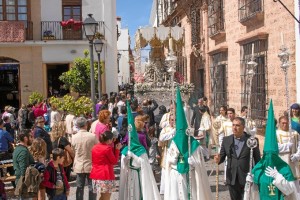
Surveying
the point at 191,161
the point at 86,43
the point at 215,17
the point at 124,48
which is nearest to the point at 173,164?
the point at 191,161

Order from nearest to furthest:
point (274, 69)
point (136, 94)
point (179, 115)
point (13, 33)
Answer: point (179, 115)
point (274, 69)
point (136, 94)
point (13, 33)

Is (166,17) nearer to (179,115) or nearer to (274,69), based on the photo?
(274,69)

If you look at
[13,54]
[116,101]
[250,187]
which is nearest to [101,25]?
[13,54]

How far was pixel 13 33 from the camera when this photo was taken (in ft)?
73.8

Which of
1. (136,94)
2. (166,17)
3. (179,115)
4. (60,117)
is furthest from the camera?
(166,17)

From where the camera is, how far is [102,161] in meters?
6.85

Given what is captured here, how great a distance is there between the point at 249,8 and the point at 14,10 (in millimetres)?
14104

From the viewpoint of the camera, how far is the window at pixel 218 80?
49.9 feet

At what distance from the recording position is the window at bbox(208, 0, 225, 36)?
50.3 feet

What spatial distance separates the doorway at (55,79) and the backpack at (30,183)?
1765 cm

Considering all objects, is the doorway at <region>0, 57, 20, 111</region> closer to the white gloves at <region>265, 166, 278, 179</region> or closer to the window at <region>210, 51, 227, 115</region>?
the window at <region>210, 51, 227, 115</region>

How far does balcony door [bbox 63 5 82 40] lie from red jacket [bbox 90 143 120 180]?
666 inches

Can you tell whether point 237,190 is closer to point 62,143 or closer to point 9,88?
point 62,143

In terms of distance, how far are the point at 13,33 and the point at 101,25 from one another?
14.0 ft
